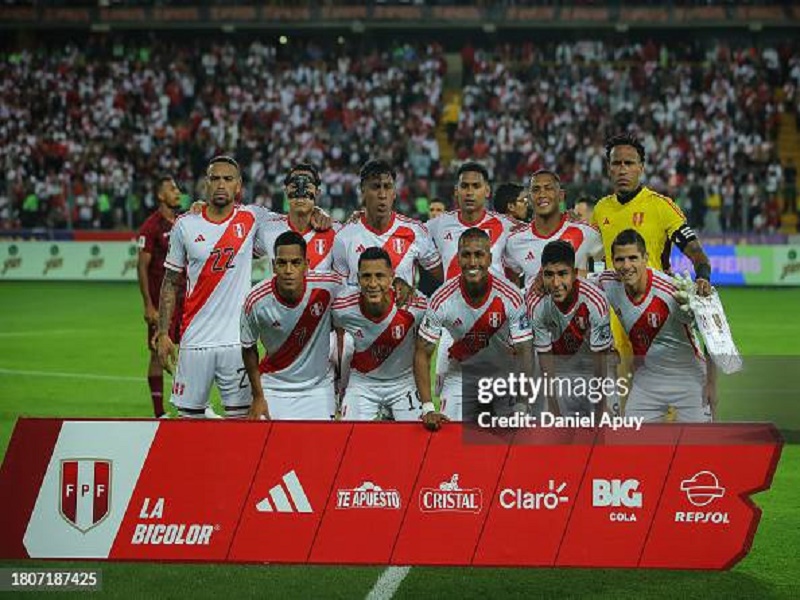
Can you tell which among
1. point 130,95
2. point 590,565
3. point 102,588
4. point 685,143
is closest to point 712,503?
point 590,565

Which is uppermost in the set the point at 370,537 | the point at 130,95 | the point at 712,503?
the point at 712,503

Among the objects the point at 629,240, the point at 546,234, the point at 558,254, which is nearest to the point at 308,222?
the point at 546,234

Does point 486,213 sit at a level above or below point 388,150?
above

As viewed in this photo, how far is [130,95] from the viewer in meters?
38.7

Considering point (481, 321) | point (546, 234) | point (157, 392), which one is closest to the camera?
point (481, 321)

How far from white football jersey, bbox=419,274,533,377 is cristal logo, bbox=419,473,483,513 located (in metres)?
1.42

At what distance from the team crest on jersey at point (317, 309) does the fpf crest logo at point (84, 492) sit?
199 cm

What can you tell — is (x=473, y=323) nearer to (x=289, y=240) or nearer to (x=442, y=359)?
(x=442, y=359)

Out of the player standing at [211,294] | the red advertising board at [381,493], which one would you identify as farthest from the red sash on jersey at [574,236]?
the red advertising board at [381,493]

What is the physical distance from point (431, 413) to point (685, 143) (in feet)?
95.4

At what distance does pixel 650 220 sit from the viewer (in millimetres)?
9453

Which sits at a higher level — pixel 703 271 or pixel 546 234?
pixel 703 271

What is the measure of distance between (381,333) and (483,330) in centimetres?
63

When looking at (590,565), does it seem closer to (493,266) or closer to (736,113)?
(493,266)
